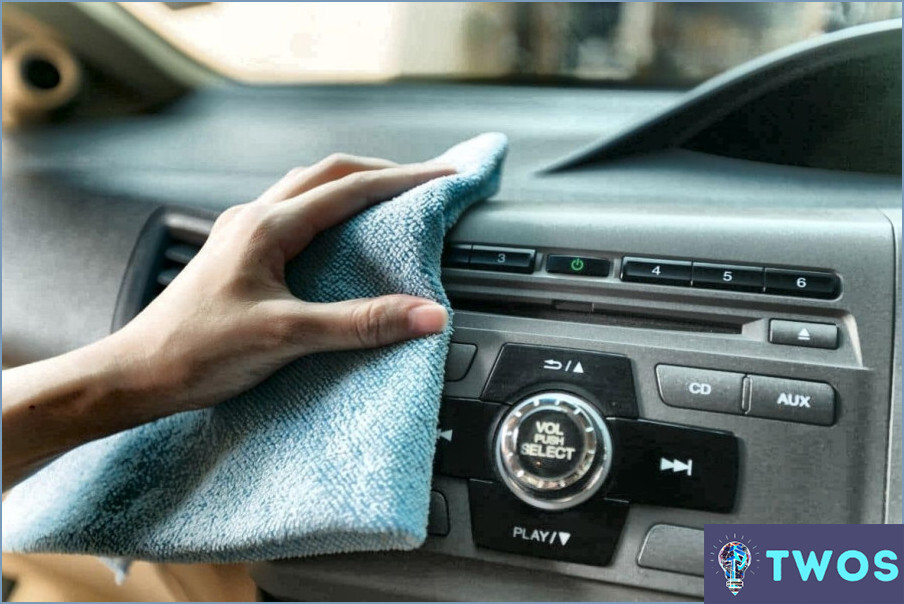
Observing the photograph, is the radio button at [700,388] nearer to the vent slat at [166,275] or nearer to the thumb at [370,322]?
the thumb at [370,322]

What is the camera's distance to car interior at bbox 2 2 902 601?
0.48 metres

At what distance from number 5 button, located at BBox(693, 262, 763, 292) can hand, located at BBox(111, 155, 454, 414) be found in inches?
6.9

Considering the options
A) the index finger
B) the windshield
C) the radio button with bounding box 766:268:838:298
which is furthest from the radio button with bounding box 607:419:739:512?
the windshield

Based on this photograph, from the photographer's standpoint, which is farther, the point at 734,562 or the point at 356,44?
the point at 356,44

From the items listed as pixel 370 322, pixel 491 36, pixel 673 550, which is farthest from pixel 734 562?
pixel 491 36

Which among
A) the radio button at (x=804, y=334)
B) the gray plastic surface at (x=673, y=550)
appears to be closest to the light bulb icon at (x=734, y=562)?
the gray plastic surface at (x=673, y=550)

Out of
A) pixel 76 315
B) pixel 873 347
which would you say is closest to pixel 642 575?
pixel 873 347

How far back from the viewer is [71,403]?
1.73 ft

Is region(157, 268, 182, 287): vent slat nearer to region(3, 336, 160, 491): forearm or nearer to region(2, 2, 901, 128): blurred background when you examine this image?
region(3, 336, 160, 491): forearm

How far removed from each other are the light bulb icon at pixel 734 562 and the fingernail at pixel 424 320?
221mm

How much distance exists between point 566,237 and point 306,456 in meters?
0.24

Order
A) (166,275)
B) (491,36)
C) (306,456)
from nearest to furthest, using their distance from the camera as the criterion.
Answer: (306,456) → (166,275) → (491,36)

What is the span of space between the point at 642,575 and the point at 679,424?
0.32 ft

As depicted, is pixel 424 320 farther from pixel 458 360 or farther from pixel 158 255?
pixel 158 255
